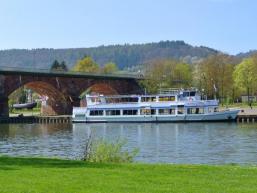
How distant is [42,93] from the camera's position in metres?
130

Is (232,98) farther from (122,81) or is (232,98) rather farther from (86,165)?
(86,165)

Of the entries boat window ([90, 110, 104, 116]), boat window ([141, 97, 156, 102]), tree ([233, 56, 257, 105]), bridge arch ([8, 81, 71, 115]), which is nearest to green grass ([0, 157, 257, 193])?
boat window ([90, 110, 104, 116])

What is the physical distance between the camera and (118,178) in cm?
1752

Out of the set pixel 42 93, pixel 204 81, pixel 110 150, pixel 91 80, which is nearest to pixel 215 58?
pixel 204 81

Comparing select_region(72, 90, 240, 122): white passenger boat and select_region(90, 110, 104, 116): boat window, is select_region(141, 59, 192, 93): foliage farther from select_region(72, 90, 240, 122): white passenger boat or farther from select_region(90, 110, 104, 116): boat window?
select_region(90, 110, 104, 116): boat window

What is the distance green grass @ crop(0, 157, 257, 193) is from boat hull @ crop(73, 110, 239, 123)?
230ft

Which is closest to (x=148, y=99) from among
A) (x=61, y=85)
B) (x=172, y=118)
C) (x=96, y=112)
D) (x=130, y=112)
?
(x=130, y=112)

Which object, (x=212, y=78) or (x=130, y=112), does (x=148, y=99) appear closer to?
(x=130, y=112)

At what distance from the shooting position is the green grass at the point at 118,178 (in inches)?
606

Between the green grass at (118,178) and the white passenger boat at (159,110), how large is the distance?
7114cm

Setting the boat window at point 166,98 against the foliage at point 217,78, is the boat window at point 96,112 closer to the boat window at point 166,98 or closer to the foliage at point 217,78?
the boat window at point 166,98

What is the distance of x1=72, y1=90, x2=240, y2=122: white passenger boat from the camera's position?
92512mm

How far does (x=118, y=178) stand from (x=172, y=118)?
256ft

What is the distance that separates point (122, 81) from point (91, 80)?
10.1m
